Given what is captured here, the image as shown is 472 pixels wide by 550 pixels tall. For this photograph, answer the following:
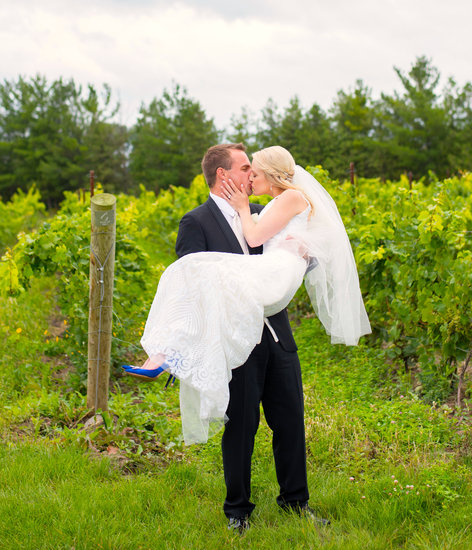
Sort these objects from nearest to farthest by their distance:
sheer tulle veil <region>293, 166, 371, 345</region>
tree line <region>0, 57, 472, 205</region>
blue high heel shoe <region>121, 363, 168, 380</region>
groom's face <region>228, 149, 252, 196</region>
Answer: blue high heel shoe <region>121, 363, 168, 380</region> < groom's face <region>228, 149, 252, 196</region> < sheer tulle veil <region>293, 166, 371, 345</region> < tree line <region>0, 57, 472, 205</region>

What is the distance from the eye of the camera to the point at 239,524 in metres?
3.13

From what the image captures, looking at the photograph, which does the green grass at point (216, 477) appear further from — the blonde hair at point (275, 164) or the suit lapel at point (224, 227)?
the blonde hair at point (275, 164)

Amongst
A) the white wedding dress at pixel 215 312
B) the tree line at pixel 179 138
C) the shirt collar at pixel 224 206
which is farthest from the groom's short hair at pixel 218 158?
the tree line at pixel 179 138

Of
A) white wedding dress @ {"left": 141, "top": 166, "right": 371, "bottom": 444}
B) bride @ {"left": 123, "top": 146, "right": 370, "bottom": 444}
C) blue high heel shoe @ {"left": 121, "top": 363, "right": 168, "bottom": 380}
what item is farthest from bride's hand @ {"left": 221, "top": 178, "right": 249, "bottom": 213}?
blue high heel shoe @ {"left": 121, "top": 363, "right": 168, "bottom": 380}

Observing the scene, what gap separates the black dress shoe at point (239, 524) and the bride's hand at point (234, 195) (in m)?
1.56

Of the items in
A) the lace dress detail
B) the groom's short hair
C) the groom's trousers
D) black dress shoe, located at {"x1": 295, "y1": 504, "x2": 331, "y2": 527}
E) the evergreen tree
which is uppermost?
the evergreen tree

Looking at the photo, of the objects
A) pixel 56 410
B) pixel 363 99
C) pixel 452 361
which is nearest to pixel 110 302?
pixel 56 410

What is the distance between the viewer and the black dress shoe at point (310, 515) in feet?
10.1

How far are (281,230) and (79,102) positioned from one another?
48.2m

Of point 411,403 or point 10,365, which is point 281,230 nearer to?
point 411,403

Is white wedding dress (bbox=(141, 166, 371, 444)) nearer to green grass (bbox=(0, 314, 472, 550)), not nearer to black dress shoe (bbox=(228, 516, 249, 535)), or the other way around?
black dress shoe (bbox=(228, 516, 249, 535))

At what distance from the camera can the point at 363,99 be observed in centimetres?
5328

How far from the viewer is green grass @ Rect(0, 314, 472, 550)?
3.01 m

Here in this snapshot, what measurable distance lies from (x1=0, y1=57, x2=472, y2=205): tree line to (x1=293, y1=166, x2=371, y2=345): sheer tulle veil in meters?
40.2
